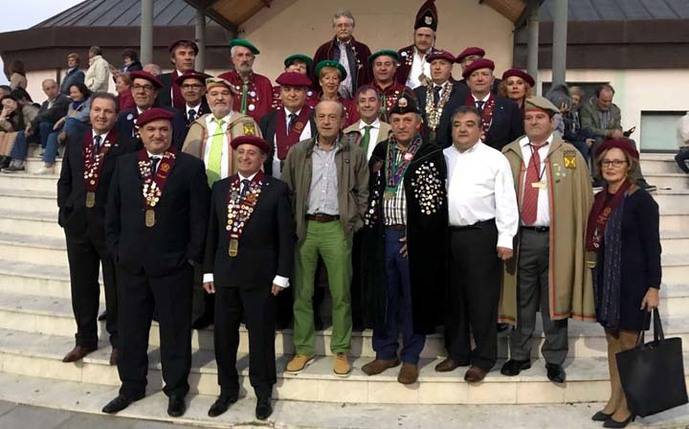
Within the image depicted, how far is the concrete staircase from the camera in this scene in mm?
4477

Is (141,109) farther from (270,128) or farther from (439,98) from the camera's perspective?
(439,98)

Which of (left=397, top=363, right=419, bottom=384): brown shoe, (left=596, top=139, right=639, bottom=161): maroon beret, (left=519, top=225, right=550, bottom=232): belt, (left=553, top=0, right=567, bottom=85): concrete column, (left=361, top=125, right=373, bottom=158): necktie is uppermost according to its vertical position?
(left=553, top=0, right=567, bottom=85): concrete column

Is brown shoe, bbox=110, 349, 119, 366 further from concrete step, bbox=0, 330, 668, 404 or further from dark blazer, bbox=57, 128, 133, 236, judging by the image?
dark blazer, bbox=57, 128, 133, 236

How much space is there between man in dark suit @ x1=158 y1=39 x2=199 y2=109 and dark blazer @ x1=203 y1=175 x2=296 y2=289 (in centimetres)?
155

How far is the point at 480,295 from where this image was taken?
438 centimetres

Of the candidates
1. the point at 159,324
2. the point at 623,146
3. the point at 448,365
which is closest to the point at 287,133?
the point at 159,324

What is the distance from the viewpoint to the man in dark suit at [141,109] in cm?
477

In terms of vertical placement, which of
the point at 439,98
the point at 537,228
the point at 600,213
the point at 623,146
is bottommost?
the point at 537,228

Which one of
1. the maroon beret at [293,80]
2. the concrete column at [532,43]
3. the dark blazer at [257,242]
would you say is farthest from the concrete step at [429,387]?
the concrete column at [532,43]

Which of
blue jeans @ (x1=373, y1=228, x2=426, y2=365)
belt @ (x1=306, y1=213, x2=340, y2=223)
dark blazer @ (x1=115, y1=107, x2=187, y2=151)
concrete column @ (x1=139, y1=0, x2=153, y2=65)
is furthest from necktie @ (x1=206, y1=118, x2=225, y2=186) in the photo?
concrete column @ (x1=139, y1=0, x2=153, y2=65)

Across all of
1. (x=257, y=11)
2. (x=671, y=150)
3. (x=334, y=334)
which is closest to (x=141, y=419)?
(x=334, y=334)

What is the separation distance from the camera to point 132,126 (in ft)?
15.8

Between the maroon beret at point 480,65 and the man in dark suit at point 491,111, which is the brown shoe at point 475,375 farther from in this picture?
the maroon beret at point 480,65

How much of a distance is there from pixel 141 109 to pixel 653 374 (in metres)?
4.23
